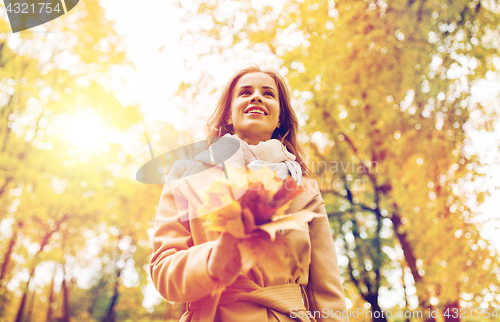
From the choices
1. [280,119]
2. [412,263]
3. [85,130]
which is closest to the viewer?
[280,119]

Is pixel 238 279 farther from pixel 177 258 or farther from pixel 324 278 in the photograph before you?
pixel 324 278

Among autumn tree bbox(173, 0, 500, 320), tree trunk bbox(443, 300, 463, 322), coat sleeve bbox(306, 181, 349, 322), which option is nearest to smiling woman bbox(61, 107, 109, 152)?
autumn tree bbox(173, 0, 500, 320)

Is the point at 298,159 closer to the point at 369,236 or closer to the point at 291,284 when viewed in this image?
the point at 291,284

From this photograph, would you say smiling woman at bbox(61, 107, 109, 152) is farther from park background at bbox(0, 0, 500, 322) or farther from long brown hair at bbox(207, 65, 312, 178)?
long brown hair at bbox(207, 65, 312, 178)

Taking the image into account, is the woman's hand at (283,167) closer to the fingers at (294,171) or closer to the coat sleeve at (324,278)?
the fingers at (294,171)

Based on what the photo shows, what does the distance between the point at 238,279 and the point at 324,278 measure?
50 cm

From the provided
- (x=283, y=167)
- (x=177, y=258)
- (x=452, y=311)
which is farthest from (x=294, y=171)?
(x=452, y=311)

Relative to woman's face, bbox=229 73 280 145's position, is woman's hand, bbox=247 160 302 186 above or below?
below

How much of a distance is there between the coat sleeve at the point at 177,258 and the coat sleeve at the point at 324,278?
0.66 m

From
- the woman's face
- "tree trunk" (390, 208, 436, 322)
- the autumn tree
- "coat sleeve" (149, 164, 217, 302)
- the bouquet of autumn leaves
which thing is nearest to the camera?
the bouquet of autumn leaves

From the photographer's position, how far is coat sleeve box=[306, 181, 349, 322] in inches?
59.1

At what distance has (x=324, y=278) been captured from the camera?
1571 mm

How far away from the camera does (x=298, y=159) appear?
195cm

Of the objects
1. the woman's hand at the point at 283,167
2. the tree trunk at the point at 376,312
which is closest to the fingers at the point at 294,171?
the woman's hand at the point at 283,167
